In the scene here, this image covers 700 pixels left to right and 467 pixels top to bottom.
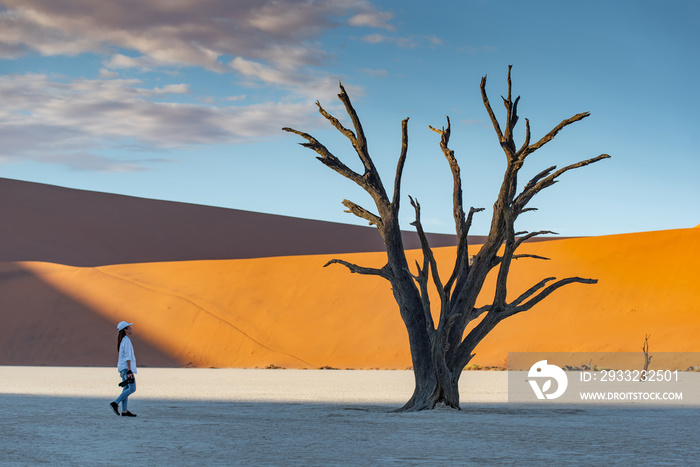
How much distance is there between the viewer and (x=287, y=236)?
74812 millimetres

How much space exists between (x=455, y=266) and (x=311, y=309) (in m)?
26.9

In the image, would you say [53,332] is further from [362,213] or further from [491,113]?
[491,113]

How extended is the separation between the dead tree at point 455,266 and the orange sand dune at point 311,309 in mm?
19605

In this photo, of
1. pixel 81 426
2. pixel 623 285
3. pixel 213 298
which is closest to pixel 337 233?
pixel 213 298

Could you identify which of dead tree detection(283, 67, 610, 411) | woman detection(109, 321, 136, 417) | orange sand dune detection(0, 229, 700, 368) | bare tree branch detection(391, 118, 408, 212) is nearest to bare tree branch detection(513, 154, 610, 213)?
dead tree detection(283, 67, 610, 411)

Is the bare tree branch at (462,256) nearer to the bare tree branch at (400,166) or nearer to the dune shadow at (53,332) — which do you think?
the bare tree branch at (400,166)

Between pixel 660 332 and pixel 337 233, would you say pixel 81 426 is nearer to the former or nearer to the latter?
pixel 660 332

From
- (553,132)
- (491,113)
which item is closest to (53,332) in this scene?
(491,113)

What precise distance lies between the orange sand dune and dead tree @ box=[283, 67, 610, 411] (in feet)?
64.3

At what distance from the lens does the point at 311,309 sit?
41.7m

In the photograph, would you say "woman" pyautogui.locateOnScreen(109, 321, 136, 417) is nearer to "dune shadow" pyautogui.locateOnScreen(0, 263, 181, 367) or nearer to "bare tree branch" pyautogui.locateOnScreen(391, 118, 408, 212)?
"bare tree branch" pyautogui.locateOnScreen(391, 118, 408, 212)

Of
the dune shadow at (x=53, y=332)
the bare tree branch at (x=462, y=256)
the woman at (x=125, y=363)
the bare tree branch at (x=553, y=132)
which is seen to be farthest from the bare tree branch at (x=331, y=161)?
the dune shadow at (x=53, y=332)

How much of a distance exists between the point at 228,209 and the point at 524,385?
57172 millimetres

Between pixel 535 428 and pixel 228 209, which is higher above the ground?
pixel 228 209
